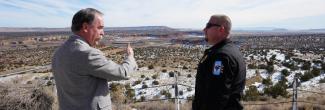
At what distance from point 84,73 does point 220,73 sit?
894 millimetres

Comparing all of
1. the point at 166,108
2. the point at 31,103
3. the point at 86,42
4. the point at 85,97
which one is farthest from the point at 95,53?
the point at 166,108

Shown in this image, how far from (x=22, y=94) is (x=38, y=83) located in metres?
0.40

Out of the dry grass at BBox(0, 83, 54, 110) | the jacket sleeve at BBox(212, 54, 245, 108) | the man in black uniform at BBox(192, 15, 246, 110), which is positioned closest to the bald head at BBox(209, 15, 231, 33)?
the man in black uniform at BBox(192, 15, 246, 110)

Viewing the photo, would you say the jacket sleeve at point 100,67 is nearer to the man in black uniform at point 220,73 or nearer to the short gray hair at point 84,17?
the short gray hair at point 84,17

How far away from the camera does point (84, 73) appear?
2.34 metres

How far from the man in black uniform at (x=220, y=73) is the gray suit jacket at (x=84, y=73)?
0.53 meters

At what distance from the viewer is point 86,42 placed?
8.00 ft

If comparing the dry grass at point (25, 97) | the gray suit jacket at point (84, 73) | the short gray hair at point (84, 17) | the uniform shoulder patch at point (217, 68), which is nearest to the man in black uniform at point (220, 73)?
the uniform shoulder patch at point (217, 68)

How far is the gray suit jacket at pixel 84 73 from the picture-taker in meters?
2.33

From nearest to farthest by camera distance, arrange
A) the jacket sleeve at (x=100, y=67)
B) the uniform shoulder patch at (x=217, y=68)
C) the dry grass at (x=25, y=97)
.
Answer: the jacket sleeve at (x=100, y=67), the uniform shoulder patch at (x=217, y=68), the dry grass at (x=25, y=97)

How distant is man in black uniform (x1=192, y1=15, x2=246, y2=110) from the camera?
2.49 m

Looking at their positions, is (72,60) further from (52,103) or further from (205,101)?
(52,103)

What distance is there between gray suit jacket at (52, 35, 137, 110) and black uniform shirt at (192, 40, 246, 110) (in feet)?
1.74

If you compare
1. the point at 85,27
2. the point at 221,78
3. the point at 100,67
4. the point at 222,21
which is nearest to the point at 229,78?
the point at 221,78
